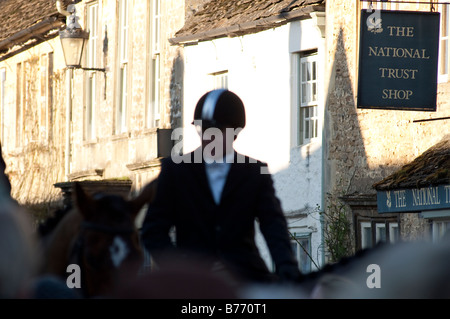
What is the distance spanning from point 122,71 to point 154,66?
1.88m

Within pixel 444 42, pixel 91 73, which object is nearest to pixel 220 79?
pixel 91 73

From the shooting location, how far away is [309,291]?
5.35 metres

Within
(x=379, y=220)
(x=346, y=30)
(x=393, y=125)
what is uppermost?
(x=346, y=30)

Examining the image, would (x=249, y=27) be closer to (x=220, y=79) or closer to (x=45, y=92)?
(x=220, y=79)

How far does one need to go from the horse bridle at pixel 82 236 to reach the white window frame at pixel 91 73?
24645 millimetres

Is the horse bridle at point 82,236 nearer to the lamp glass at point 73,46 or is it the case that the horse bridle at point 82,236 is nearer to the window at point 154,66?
the window at point 154,66

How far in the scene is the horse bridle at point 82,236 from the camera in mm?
5434

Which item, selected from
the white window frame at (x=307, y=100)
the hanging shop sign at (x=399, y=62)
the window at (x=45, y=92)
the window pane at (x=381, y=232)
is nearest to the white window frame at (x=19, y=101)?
the window at (x=45, y=92)

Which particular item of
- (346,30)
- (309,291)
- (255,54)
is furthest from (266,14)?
(309,291)

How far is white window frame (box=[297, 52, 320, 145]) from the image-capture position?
2062 cm

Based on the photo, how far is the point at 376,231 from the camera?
1864cm
